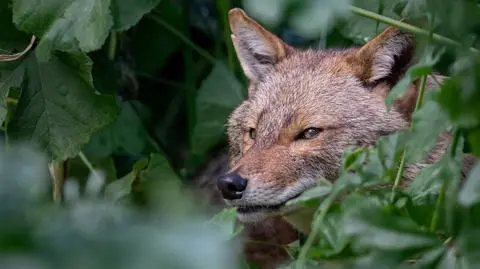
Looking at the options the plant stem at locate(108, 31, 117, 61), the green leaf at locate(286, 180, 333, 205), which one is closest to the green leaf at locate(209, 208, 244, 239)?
the green leaf at locate(286, 180, 333, 205)

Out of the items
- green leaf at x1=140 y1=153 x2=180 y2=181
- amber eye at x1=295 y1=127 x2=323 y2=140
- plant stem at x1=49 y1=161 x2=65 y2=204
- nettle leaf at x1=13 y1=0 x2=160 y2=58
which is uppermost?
nettle leaf at x1=13 y1=0 x2=160 y2=58

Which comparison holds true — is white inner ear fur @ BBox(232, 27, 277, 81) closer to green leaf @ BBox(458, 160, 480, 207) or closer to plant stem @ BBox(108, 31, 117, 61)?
plant stem @ BBox(108, 31, 117, 61)

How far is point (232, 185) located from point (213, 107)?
4.01ft

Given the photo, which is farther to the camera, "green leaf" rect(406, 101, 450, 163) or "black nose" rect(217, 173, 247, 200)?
"black nose" rect(217, 173, 247, 200)

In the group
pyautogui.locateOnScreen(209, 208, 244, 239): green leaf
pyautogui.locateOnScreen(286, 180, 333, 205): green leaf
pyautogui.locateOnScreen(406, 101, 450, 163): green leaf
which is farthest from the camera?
pyautogui.locateOnScreen(209, 208, 244, 239): green leaf

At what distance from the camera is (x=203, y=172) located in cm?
426

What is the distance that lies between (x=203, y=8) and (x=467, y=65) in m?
3.71

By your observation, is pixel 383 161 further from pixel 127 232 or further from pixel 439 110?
pixel 127 232

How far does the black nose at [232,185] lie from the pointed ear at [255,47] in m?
0.68

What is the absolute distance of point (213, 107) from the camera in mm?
4016

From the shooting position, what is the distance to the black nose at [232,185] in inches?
111

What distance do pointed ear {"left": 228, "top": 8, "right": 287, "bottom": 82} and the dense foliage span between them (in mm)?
328

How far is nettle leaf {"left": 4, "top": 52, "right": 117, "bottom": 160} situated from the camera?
280 centimetres

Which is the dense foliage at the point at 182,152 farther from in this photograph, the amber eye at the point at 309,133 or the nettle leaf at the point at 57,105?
the amber eye at the point at 309,133
